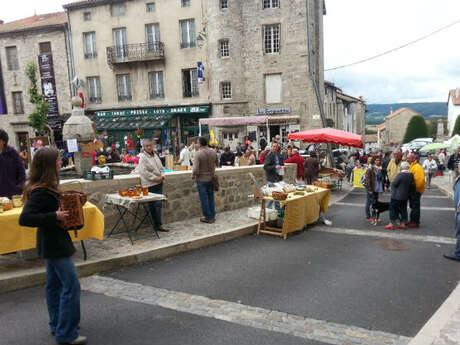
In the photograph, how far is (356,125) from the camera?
45938mm

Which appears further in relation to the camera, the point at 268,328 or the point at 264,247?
the point at 264,247

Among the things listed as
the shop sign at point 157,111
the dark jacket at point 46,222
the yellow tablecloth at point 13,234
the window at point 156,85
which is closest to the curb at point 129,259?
the yellow tablecloth at point 13,234

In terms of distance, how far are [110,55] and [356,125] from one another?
3215 centimetres

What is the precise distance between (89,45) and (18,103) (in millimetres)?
7816

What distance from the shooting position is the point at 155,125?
25.1 m

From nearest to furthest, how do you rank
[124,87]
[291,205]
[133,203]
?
[133,203], [291,205], [124,87]

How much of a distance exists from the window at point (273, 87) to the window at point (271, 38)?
168 cm

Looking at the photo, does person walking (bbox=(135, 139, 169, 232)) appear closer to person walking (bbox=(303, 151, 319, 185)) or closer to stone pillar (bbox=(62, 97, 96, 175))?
stone pillar (bbox=(62, 97, 96, 175))

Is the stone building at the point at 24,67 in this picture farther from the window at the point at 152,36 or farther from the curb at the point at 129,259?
the curb at the point at 129,259

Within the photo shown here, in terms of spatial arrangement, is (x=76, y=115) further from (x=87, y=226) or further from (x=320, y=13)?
(x=320, y=13)

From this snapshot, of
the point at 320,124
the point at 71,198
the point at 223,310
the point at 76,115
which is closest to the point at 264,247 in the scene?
the point at 223,310

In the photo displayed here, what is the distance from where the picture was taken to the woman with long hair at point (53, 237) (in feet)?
10.0

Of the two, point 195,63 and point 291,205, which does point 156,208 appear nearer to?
point 291,205

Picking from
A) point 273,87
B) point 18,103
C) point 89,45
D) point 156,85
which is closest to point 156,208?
point 273,87
